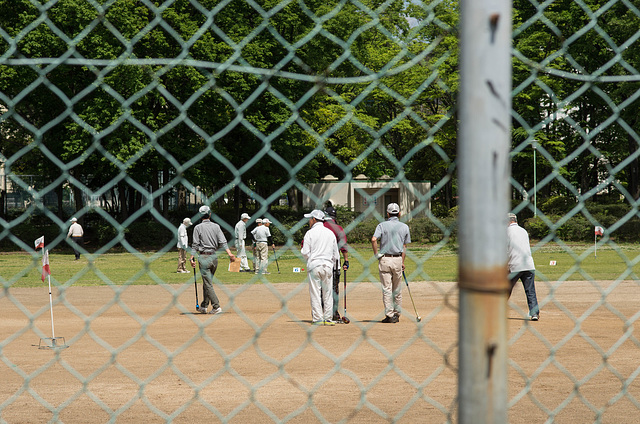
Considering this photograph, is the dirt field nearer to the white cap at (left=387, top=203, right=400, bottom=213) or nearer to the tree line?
the tree line

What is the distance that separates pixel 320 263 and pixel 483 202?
28.6 ft

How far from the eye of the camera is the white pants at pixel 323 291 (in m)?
10.6

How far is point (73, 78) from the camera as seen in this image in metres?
4.47

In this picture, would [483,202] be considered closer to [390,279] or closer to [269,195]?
[269,195]

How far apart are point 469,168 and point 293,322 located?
10603 mm

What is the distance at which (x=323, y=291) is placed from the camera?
37.3 feet

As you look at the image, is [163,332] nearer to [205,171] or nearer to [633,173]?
[205,171]

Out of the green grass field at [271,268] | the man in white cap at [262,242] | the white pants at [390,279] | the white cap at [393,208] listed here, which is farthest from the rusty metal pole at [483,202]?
the man in white cap at [262,242]

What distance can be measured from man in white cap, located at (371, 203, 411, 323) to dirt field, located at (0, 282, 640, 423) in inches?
17.6

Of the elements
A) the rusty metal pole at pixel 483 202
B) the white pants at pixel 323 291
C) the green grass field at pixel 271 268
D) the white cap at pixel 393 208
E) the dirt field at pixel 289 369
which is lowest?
the green grass field at pixel 271 268

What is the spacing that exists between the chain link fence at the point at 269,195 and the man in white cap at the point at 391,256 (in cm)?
49

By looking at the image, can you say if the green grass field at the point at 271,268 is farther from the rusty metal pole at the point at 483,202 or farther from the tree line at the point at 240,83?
the rusty metal pole at the point at 483,202

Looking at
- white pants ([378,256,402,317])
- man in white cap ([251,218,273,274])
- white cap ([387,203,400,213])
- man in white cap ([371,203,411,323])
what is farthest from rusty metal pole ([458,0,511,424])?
man in white cap ([251,218,273,274])

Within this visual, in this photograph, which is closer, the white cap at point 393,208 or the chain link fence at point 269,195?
the chain link fence at point 269,195
